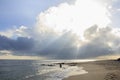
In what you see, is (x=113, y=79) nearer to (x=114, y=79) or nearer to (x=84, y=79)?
(x=114, y=79)

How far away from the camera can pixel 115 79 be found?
102ft

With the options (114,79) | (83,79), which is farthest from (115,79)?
(83,79)

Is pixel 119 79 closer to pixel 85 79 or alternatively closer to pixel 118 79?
pixel 118 79

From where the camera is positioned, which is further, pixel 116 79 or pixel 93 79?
pixel 93 79

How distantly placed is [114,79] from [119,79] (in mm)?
796

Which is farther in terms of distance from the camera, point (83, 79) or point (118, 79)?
point (83, 79)

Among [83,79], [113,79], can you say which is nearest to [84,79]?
[83,79]

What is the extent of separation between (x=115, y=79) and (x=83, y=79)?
714 cm

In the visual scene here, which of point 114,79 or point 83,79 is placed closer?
point 114,79

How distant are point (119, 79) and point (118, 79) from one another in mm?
165

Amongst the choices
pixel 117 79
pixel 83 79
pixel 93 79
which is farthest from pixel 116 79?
pixel 83 79

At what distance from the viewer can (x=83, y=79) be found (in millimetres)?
36312

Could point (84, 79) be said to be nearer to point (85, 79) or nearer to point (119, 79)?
point (85, 79)

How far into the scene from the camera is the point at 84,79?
3622 centimetres
